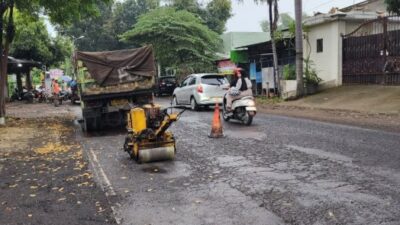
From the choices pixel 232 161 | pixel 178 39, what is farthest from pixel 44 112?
pixel 232 161

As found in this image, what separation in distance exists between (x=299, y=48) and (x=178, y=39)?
15.8 m

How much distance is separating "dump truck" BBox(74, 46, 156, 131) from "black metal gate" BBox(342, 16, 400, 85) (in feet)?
34.0

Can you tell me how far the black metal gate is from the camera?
19375mm

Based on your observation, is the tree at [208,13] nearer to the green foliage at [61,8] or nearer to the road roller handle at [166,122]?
the green foliage at [61,8]

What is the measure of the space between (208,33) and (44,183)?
1231 inches

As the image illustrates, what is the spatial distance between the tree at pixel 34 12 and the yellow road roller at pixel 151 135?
410 inches

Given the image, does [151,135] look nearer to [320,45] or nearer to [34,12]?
[34,12]

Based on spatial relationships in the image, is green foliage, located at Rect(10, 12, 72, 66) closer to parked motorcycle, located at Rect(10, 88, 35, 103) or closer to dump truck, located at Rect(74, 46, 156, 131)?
parked motorcycle, located at Rect(10, 88, 35, 103)

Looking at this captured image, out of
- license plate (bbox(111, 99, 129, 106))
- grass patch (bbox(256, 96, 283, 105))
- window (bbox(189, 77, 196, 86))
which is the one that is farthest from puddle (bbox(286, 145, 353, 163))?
grass patch (bbox(256, 96, 283, 105))

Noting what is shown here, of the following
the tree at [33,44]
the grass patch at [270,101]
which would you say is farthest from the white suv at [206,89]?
the tree at [33,44]

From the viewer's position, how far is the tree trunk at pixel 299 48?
21.5 metres

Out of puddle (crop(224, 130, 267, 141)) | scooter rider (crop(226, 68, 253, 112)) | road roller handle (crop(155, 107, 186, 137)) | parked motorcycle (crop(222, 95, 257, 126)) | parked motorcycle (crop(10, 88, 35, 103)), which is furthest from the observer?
parked motorcycle (crop(10, 88, 35, 103))

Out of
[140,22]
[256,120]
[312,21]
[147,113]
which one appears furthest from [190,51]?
[147,113]

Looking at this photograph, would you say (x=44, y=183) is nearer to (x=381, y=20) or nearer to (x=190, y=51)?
(x=381, y=20)
